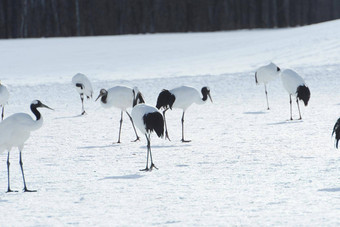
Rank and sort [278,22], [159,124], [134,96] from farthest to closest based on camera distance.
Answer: [278,22], [134,96], [159,124]

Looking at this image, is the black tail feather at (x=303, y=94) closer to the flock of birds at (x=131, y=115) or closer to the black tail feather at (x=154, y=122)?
the flock of birds at (x=131, y=115)

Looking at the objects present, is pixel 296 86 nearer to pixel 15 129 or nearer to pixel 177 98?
pixel 177 98

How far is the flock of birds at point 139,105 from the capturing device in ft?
24.3

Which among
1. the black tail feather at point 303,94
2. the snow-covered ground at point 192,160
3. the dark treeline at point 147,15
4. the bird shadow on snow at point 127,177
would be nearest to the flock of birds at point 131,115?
the bird shadow on snow at point 127,177

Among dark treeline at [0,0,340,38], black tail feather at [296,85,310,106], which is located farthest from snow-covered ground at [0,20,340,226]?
dark treeline at [0,0,340,38]

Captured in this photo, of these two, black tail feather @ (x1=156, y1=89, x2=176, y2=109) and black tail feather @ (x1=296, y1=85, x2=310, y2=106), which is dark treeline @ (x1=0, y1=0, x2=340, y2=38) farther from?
black tail feather @ (x1=156, y1=89, x2=176, y2=109)

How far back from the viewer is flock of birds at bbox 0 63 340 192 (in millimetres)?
7398

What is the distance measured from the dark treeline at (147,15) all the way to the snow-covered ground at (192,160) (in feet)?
26.5

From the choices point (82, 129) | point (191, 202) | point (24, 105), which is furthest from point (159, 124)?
point (24, 105)

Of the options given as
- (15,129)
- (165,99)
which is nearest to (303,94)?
(165,99)

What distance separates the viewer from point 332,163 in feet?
27.5

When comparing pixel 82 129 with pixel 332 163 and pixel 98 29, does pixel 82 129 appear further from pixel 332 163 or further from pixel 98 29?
pixel 98 29

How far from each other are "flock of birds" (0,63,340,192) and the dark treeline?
1567cm

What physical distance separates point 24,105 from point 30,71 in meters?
9.52
